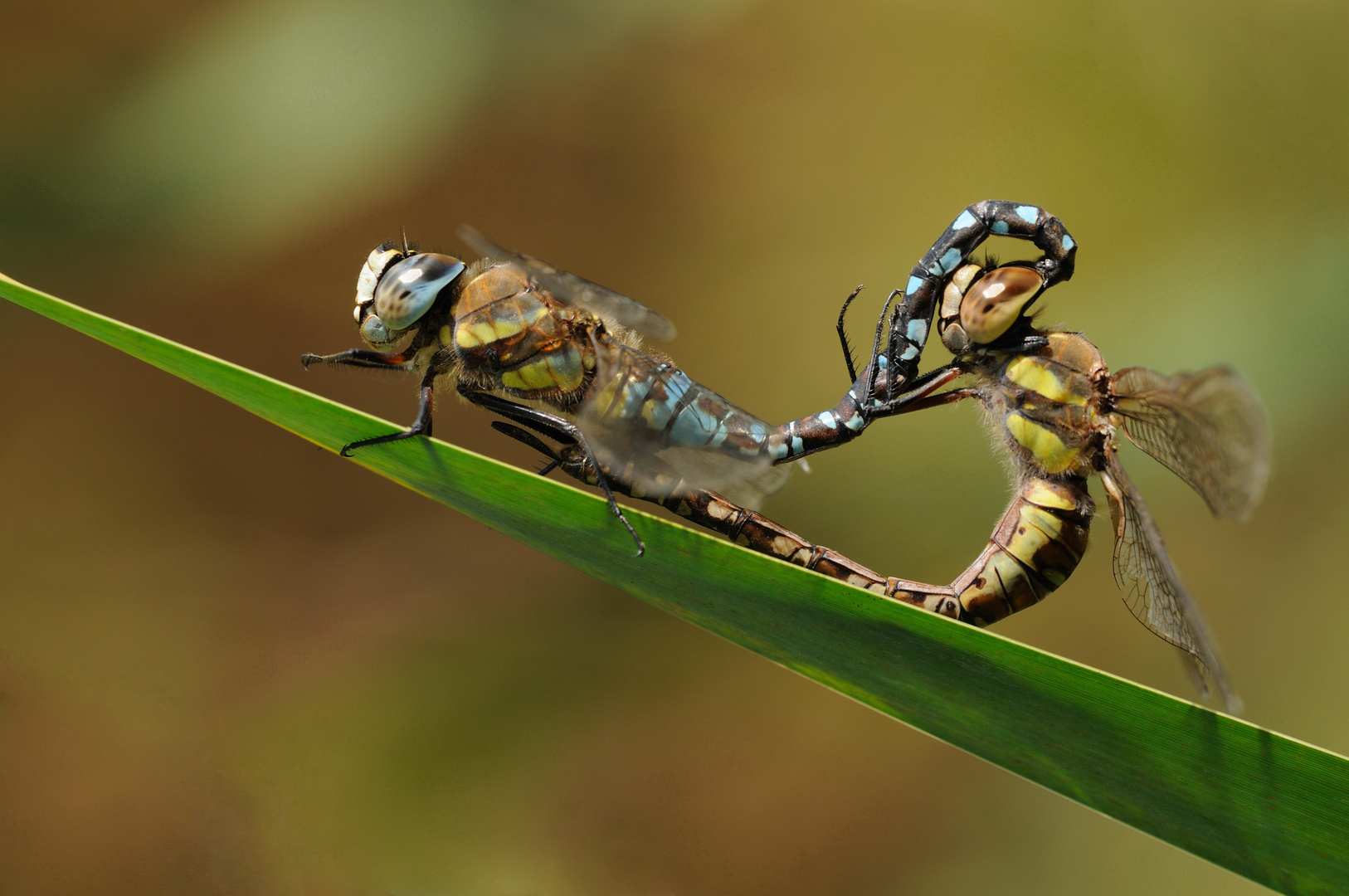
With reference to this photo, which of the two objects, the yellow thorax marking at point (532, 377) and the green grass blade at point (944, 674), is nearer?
the green grass blade at point (944, 674)

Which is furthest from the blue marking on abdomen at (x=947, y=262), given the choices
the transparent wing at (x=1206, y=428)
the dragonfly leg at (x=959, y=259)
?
the transparent wing at (x=1206, y=428)

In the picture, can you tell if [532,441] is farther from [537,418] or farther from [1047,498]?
[1047,498]

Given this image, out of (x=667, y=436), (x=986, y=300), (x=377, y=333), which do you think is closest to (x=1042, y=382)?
(x=986, y=300)

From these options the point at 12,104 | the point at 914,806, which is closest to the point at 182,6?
the point at 12,104

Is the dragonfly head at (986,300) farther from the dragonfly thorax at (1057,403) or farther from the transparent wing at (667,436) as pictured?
the transparent wing at (667,436)

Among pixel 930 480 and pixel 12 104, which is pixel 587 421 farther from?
pixel 12 104

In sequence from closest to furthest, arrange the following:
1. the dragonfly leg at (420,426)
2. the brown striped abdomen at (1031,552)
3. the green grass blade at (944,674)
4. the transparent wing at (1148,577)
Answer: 1. the green grass blade at (944,674)
2. the dragonfly leg at (420,426)
3. the transparent wing at (1148,577)
4. the brown striped abdomen at (1031,552)
